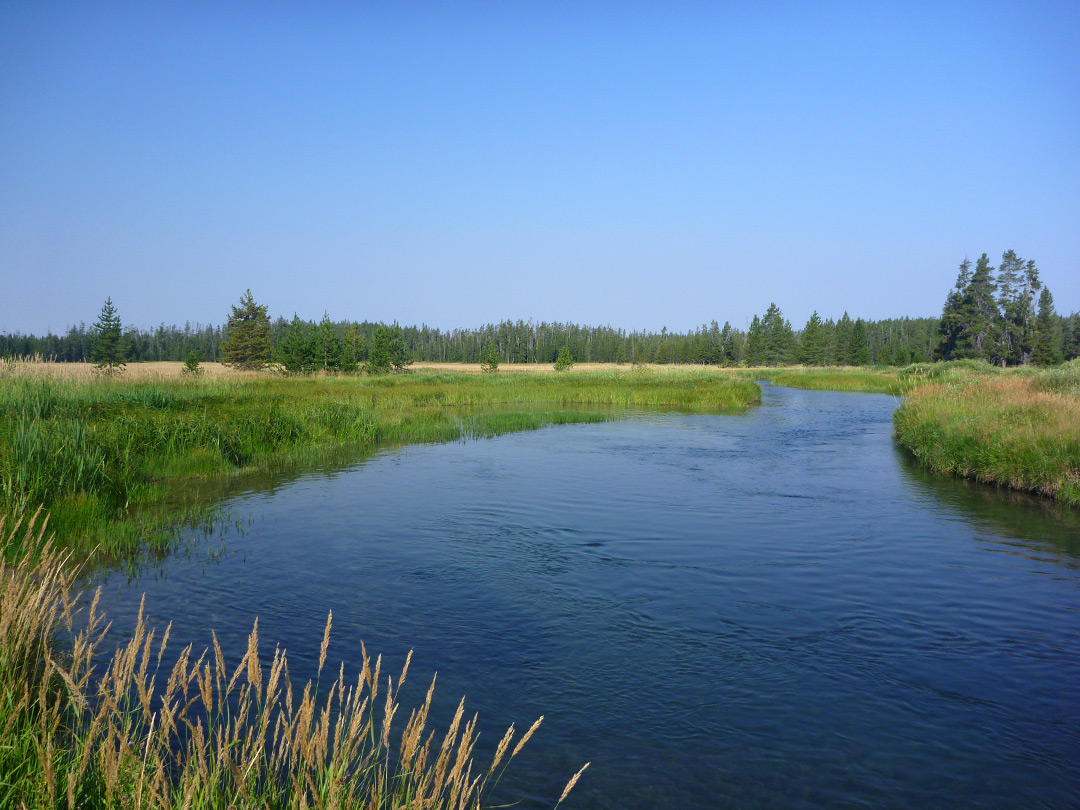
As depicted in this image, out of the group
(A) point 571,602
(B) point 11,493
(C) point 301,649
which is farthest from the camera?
(B) point 11,493

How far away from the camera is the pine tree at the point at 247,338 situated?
61.5 meters

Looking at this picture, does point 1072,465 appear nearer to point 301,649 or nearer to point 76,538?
point 301,649

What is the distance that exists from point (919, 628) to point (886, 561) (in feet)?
9.32

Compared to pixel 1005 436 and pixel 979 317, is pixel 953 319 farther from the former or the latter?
pixel 1005 436

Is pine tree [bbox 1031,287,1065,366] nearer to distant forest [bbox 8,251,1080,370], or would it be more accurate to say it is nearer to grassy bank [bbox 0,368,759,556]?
distant forest [bbox 8,251,1080,370]

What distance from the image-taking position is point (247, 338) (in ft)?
205

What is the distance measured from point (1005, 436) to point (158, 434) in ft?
66.3

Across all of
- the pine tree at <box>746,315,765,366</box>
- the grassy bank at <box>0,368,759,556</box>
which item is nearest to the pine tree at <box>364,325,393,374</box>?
the grassy bank at <box>0,368,759,556</box>

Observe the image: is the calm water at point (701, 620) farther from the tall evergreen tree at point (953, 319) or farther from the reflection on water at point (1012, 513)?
the tall evergreen tree at point (953, 319)

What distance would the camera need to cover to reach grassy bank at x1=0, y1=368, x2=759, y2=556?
35.5ft

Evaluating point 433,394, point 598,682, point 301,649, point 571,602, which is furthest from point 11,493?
point 433,394

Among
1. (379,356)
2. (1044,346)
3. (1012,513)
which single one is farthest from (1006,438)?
(1044,346)

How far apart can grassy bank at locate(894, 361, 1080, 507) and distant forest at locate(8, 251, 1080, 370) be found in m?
27.6

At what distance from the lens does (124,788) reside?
131 inches
